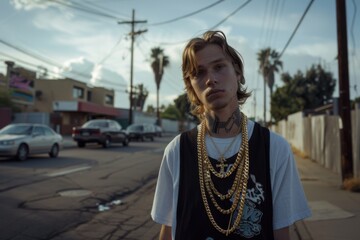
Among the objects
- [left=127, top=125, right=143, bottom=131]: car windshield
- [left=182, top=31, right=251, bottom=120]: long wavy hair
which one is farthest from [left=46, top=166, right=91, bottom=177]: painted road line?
[left=127, top=125, right=143, bottom=131]: car windshield

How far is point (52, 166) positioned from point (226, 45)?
12.3 m

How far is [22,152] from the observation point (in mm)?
14906

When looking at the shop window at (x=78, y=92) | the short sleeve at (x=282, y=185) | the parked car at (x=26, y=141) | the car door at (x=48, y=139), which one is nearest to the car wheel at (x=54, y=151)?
the parked car at (x=26, y=141)

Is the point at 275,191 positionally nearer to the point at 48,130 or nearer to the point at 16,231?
the point at 16,231

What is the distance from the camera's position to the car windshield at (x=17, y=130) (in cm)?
1559

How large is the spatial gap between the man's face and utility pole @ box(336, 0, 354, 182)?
8662 millimetres

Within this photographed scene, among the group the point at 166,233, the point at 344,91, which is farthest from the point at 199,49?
the point at 344,91

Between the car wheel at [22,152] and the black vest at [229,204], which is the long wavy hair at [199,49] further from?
the car wheel at [22,152]

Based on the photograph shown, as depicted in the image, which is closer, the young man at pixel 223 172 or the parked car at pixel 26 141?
the young man at pixel 223 172

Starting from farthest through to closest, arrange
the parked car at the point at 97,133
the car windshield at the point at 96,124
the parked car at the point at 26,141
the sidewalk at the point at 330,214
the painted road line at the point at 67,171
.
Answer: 1. the car windshield at the point at 96,124
2. the parked car at the point at 97,133
3. the parked car at the point at 26,141
4. the painted road line at the point at 67,171
5. the sidewalk at the point at 330,214

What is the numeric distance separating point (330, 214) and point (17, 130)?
12848mm

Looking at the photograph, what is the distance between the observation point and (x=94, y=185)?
973 centimetres

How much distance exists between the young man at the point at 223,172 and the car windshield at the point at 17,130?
1496 cm

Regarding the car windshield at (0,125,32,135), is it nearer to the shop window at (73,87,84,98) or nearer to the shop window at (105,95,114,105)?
the shop window at (73,87,84,98)
